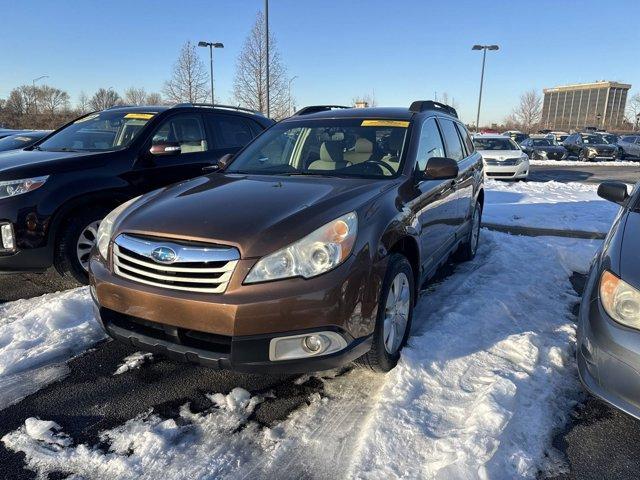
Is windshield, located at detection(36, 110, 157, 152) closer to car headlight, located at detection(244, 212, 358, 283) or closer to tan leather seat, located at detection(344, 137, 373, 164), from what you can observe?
tan leather seat, located at detection(344, 137, 373, 164)

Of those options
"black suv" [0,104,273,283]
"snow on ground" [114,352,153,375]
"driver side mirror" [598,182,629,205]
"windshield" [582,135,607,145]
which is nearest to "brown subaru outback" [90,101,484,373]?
"snow on ground" [114,352,153,375]

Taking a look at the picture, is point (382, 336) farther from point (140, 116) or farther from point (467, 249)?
point (140, 116)

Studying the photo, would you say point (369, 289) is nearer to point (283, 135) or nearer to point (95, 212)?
point (283, 135)

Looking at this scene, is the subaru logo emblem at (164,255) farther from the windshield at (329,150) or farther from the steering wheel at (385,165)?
the steering wheel at (385,165)

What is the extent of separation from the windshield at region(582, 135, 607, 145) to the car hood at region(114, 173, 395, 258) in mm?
30655

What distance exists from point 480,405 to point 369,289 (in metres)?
0.88

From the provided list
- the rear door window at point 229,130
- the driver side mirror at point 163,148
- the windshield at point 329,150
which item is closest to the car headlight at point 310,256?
the windshield at point 329,150

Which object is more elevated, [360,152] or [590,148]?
[360,152]

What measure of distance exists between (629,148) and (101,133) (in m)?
33.4

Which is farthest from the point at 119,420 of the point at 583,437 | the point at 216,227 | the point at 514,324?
the point at 514,324

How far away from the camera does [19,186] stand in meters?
4.31

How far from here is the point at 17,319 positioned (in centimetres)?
392

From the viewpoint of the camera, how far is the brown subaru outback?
2.50 m

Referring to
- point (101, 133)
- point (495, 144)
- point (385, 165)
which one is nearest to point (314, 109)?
point (385, 165)
